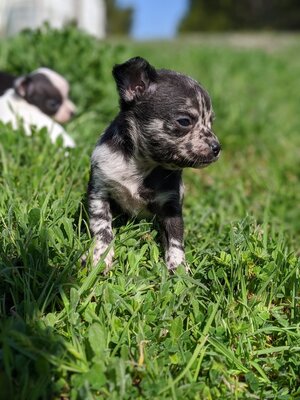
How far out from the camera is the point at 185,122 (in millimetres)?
3273

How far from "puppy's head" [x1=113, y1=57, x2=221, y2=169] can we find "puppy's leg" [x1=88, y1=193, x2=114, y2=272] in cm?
39

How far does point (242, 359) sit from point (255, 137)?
18.1 feet

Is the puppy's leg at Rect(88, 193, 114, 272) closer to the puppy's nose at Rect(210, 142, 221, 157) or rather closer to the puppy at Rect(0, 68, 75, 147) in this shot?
the puppy's nose at Rect(210, 142, 221, 157)

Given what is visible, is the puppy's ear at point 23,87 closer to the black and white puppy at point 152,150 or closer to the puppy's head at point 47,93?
the puppy's head at point 47,93

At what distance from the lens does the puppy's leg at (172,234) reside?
320cm

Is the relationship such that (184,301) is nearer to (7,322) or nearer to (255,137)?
(7,322)

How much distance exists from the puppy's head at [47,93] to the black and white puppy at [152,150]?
8.81 ft

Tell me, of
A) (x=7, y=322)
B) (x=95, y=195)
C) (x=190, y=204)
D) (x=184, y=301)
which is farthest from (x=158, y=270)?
(x=190, y=204)

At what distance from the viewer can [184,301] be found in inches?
116

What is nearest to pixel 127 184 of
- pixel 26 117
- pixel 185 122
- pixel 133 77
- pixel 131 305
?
pixel 185 122

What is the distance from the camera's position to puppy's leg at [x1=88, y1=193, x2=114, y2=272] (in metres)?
3.14

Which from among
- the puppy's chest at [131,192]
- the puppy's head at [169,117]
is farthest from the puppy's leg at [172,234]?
the puppy's head at [169,117]

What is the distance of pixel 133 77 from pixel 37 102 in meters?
2.83

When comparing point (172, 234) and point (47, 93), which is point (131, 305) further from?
point (47, 93)
